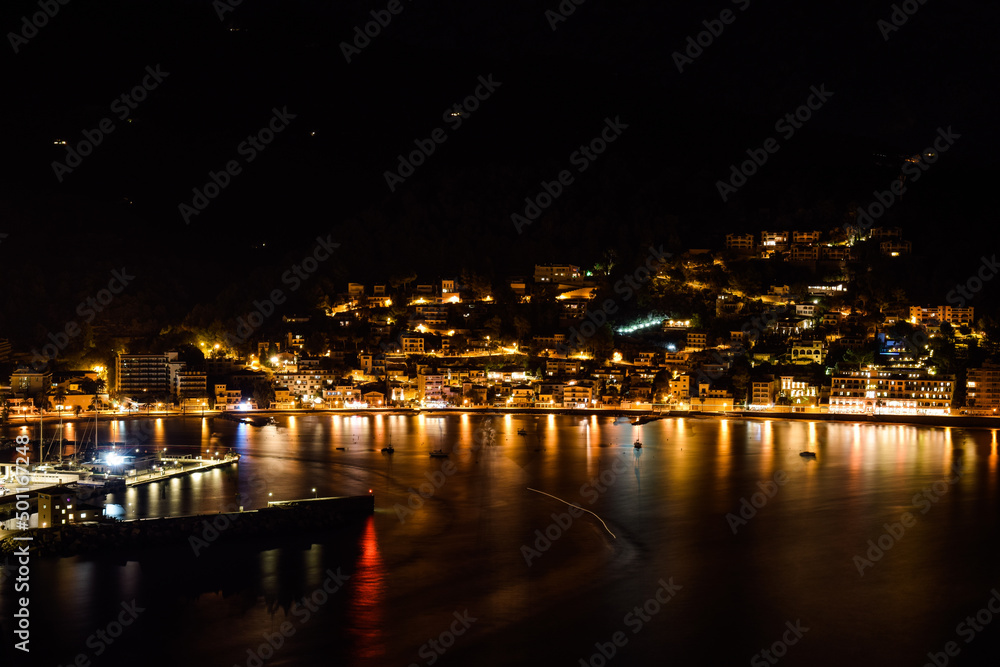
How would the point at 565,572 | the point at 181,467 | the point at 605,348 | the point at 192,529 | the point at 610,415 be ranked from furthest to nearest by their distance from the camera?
the point at 605,348, the point at 610,415, the point at 181,467, the point at 192,529, the point at 565,572

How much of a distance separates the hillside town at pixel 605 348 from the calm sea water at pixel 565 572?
6.62 meters

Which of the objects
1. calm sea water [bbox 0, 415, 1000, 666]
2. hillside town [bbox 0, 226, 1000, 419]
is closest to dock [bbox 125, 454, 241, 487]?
calm sea water [bbox 0, 415, 1000, 666]

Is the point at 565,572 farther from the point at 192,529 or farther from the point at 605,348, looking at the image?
the point at 605,348

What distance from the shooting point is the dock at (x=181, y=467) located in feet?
39.5

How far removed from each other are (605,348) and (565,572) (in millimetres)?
15383

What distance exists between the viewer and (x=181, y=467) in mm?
13078

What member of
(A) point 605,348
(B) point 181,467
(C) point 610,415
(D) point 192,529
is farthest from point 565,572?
(A) point 605,348

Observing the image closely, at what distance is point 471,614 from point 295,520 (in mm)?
2892

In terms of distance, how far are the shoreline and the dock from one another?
20.6 ft

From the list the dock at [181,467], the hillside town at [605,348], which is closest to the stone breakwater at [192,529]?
the dock at [181,467]

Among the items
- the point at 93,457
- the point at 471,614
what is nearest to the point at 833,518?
the point at 471,614

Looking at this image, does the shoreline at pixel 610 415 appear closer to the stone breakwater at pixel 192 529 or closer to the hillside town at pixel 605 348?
the hillside town at pixel 605 348

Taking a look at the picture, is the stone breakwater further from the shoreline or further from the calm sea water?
the shoreline

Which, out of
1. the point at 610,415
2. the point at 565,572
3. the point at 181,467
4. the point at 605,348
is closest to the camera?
the point at 565,572
